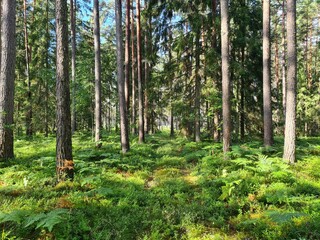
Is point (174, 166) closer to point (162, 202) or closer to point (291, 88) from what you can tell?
point (162, 202)

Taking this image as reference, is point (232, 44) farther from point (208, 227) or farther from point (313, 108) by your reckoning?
point (313, 108)

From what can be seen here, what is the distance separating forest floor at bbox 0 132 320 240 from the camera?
5.12 meters

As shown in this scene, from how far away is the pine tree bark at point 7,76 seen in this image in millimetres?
9859

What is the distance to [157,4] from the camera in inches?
682

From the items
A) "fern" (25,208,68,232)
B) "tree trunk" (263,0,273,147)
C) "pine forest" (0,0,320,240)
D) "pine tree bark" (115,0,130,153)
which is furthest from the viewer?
"tree trunk" (263,0,273,147)

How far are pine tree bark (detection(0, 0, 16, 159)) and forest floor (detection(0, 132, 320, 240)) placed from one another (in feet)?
2.85

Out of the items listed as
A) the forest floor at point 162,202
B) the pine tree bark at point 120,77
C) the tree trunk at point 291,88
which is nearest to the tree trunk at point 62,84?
the forest floor at point 162,202

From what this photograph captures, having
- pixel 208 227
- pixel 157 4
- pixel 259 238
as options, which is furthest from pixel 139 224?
pixel 157 4

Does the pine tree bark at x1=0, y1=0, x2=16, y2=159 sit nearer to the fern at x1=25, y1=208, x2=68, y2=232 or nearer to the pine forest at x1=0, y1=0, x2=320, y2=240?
the pine forest at x1=0, y1=0, x2=320, y2=240

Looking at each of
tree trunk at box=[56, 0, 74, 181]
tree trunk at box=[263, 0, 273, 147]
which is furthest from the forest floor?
tree trunk at box=[263, 0, 273, 147]

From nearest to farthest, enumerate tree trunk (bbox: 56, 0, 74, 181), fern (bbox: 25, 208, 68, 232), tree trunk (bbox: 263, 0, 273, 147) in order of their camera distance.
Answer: fern (bbox: 25, 208, 68, 232)
tree trunk (bbox: 56, 0, 74, 181)
tree trunk (bbox: 263, 0, 273, 147)

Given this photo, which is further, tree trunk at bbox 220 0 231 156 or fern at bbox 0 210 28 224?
tree trunk at bbox 220 0 231 156

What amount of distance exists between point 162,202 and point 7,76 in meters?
7.72

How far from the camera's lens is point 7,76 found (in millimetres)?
10062
